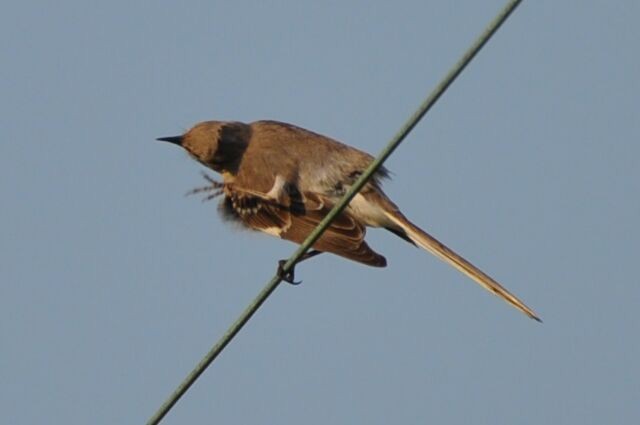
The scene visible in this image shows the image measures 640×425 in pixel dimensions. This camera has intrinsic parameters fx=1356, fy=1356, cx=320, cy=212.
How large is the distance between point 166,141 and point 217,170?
0.50 metres

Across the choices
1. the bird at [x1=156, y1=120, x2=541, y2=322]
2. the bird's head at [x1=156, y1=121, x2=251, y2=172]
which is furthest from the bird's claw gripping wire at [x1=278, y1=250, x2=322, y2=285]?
the bird's head at [x1=156, y1=121, x2=251, y2=172]

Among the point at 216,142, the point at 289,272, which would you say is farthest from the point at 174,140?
the point at 289,272

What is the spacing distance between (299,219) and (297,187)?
0.29 meters

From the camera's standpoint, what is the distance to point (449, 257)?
28.4ft

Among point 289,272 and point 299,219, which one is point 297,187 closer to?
point 299,219

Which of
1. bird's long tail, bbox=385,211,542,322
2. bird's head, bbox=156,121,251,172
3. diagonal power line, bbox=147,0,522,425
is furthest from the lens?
bird's head, bbox=156,121,251,172

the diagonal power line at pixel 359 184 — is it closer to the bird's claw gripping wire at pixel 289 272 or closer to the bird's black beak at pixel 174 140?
the bird's claw gripping wire at pixel 289 272

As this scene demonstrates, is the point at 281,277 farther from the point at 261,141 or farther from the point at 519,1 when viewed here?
the point at 261,141

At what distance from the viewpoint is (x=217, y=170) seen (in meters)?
10.7

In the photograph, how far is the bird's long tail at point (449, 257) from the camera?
312 inches

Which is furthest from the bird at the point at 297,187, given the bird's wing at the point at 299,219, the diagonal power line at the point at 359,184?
the diagonal power line at the point at 359,184

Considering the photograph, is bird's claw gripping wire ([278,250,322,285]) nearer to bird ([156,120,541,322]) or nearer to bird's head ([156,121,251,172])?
bird ([156,120,541,322])

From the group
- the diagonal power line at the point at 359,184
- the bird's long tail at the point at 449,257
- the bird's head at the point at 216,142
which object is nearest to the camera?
the diagonal power line at the point at 359,184

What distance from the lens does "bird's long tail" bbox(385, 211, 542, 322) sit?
26.0 ft
